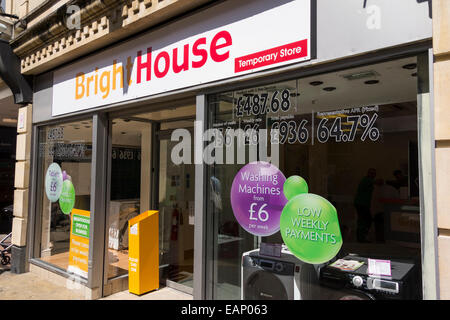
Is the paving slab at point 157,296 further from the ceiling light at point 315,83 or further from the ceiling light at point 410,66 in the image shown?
the ceiling light at point 410,66

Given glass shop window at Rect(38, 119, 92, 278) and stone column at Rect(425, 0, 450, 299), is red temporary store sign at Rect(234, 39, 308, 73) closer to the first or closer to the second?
stone column at Rect(425, 0, 450, 299)

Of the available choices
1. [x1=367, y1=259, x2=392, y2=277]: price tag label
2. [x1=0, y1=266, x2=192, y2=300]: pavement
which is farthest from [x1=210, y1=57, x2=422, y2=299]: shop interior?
[x1=0, y1=266, x2=192, y2=300]: pavement

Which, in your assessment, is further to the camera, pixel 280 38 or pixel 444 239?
pixel 280 38

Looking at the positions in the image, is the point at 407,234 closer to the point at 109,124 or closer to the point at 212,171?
the point at 212,171

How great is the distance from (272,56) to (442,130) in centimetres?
148

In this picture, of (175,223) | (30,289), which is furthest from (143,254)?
(30,289)

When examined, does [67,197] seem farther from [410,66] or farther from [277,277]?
[410,66]

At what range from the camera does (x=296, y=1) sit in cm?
286

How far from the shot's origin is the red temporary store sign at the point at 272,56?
283 cm

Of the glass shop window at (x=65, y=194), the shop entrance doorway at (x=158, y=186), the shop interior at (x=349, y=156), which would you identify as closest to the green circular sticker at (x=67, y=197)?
the glass shop window at (x=65, y=194)

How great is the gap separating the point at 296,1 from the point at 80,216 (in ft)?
14.0

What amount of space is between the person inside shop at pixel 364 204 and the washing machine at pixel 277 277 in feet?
1.99

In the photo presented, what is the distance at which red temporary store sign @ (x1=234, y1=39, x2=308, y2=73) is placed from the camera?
9.27ft
